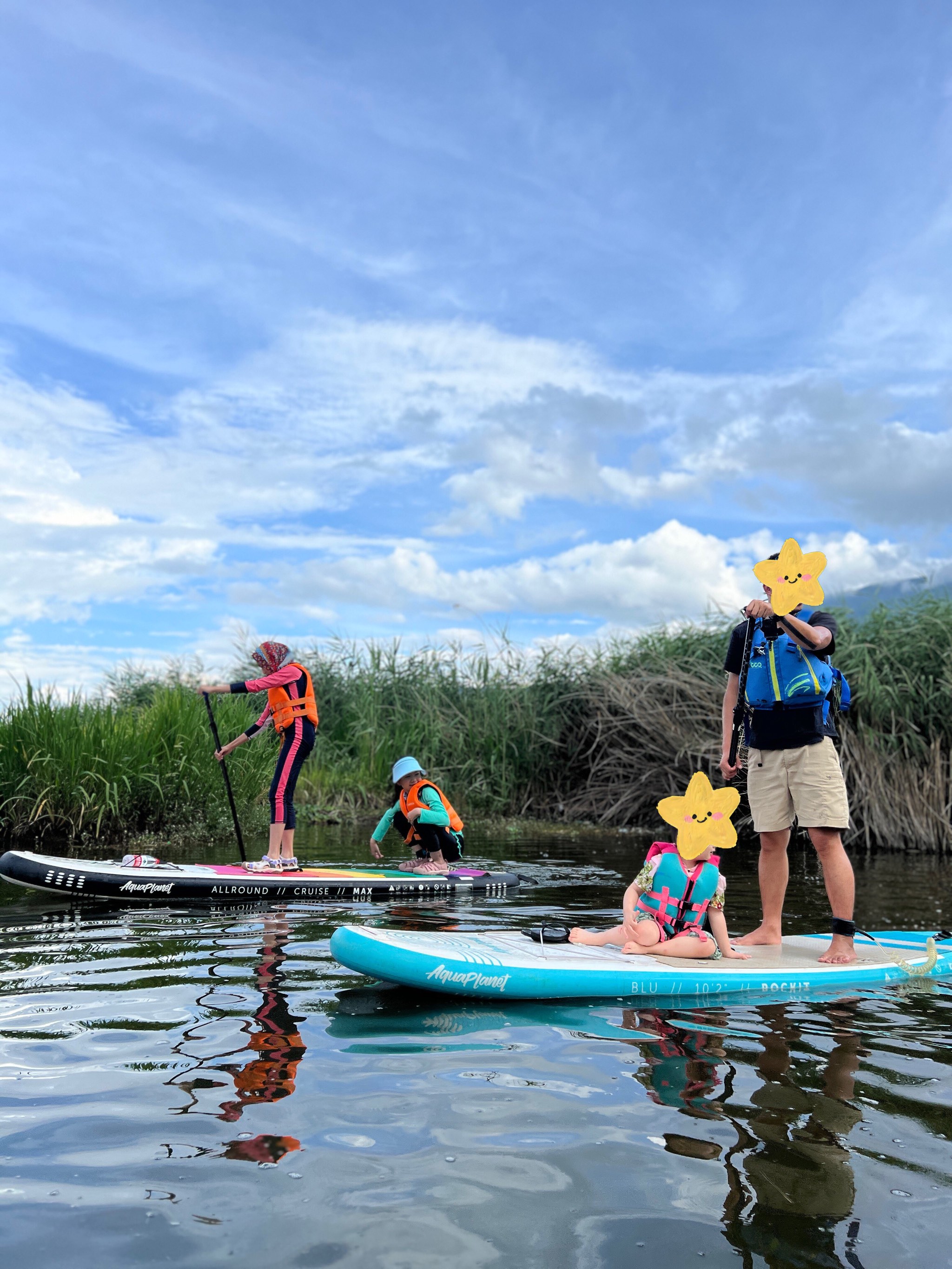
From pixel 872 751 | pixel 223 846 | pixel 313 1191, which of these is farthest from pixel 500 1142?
pixel 872 751

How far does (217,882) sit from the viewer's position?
22.5 ft

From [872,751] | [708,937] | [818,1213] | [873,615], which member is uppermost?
[873,615]

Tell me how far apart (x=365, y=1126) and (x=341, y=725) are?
509 inches

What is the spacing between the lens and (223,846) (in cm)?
989

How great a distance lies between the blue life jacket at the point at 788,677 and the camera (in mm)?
4949

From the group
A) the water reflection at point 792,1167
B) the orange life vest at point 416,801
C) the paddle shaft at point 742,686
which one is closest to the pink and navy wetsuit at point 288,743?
the orange life vest at point 416,801

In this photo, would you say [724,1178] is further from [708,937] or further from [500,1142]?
[708,937]

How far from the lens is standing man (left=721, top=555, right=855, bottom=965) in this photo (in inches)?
191

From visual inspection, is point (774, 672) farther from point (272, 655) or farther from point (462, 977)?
point (272, 655)

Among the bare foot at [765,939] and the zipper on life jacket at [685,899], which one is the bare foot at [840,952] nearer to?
the bare foot at [765,939]

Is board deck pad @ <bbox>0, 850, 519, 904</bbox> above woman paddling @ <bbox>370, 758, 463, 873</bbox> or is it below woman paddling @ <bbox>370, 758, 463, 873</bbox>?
below

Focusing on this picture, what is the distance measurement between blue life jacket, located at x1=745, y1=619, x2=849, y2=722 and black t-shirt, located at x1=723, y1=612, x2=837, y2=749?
0.10ft

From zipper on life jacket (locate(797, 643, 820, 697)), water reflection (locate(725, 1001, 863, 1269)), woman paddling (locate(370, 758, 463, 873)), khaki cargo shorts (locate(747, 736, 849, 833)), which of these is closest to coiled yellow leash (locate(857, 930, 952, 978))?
khaki cargo shorts (locate(747, 736, 849, 833))

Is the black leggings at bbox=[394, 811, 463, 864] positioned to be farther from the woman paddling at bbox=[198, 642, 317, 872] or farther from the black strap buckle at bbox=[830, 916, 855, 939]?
the black strap buckle at bbox=[830, 916, 855, 939]
